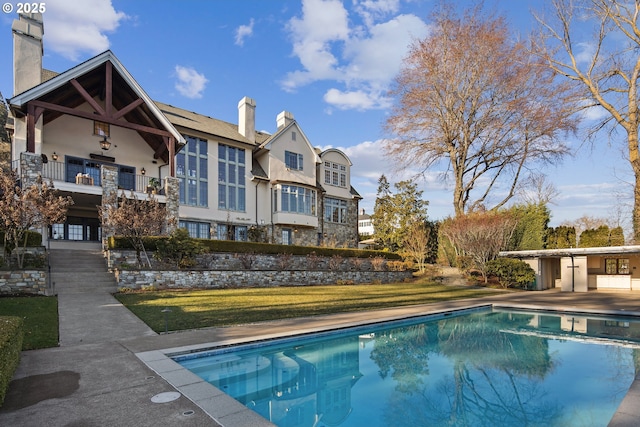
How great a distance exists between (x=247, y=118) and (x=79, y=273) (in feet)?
55.3

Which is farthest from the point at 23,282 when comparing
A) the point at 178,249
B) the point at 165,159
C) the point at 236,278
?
the point at 165,159

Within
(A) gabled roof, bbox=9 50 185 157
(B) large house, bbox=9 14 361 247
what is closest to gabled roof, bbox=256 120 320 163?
(B) large house, bbox=9 14 361 247

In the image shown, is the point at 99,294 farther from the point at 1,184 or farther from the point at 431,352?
the point at 431,352

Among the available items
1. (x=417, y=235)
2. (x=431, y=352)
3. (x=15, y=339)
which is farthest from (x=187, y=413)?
(x=417, y=235)

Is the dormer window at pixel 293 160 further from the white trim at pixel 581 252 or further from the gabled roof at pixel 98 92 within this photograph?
the white trim at pixel 581 252

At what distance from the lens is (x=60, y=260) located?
15648mm

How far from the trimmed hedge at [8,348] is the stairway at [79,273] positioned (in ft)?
27.7

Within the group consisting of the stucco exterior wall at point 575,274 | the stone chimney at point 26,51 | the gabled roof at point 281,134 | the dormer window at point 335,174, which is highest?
the stone chimney at point 26,51

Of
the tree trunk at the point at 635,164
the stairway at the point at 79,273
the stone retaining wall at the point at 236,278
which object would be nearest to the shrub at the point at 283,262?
the stone retaining wall at the point at 236,278

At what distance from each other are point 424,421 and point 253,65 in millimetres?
14772

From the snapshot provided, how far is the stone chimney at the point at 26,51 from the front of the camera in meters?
18.3

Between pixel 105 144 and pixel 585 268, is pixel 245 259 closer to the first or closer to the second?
pixel 105 144

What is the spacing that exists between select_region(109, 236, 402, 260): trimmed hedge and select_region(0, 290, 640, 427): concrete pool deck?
669 cm

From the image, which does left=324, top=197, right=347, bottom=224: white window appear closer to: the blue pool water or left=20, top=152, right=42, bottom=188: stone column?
left=20, top=152, right=42, bottom=188: stone column
